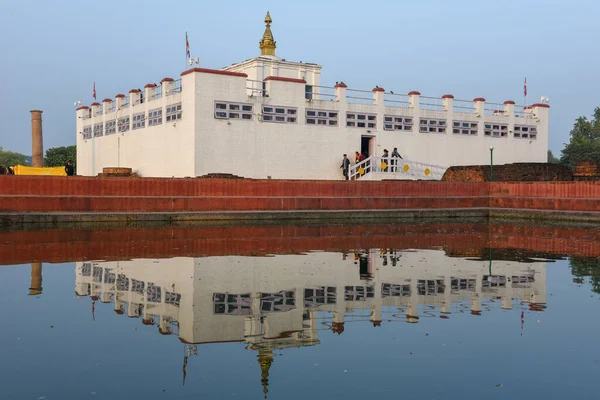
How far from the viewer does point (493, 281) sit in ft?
38.7

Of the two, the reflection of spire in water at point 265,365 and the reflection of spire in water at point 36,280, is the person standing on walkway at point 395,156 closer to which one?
the reflection of spire in water at point 36,280

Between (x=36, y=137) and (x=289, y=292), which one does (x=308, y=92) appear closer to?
(x=36, y=137)

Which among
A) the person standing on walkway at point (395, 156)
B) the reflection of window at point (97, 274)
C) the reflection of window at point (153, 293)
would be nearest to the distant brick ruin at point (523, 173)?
the person standing on walkway at point (395, 156)

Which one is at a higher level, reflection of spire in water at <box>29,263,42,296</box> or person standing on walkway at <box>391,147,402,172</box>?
person standing on walkway at <box>391,147,402,172</box>

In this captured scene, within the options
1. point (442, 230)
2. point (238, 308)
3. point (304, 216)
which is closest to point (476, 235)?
point (442, 230)

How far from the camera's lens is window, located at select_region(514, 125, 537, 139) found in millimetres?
46625

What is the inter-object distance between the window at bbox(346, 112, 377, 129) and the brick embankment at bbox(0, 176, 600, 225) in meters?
9.27

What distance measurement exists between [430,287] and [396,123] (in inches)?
1234

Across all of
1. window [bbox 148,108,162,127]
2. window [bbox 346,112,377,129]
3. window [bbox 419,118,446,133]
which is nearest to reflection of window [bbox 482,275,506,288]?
window [bbox 346,112,377,129]

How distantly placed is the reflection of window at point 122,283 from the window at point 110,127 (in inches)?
1388

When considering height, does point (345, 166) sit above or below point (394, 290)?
above

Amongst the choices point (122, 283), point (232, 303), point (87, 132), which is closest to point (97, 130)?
point (87, 132)

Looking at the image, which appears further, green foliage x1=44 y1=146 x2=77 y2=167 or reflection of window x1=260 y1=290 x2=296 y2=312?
green foliage x1=44 y1=146 x2=77 y2=167

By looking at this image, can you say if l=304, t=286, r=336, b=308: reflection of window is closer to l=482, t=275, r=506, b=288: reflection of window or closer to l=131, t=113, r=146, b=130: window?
l=482, t=275, r=506, b=288: reflection of window
